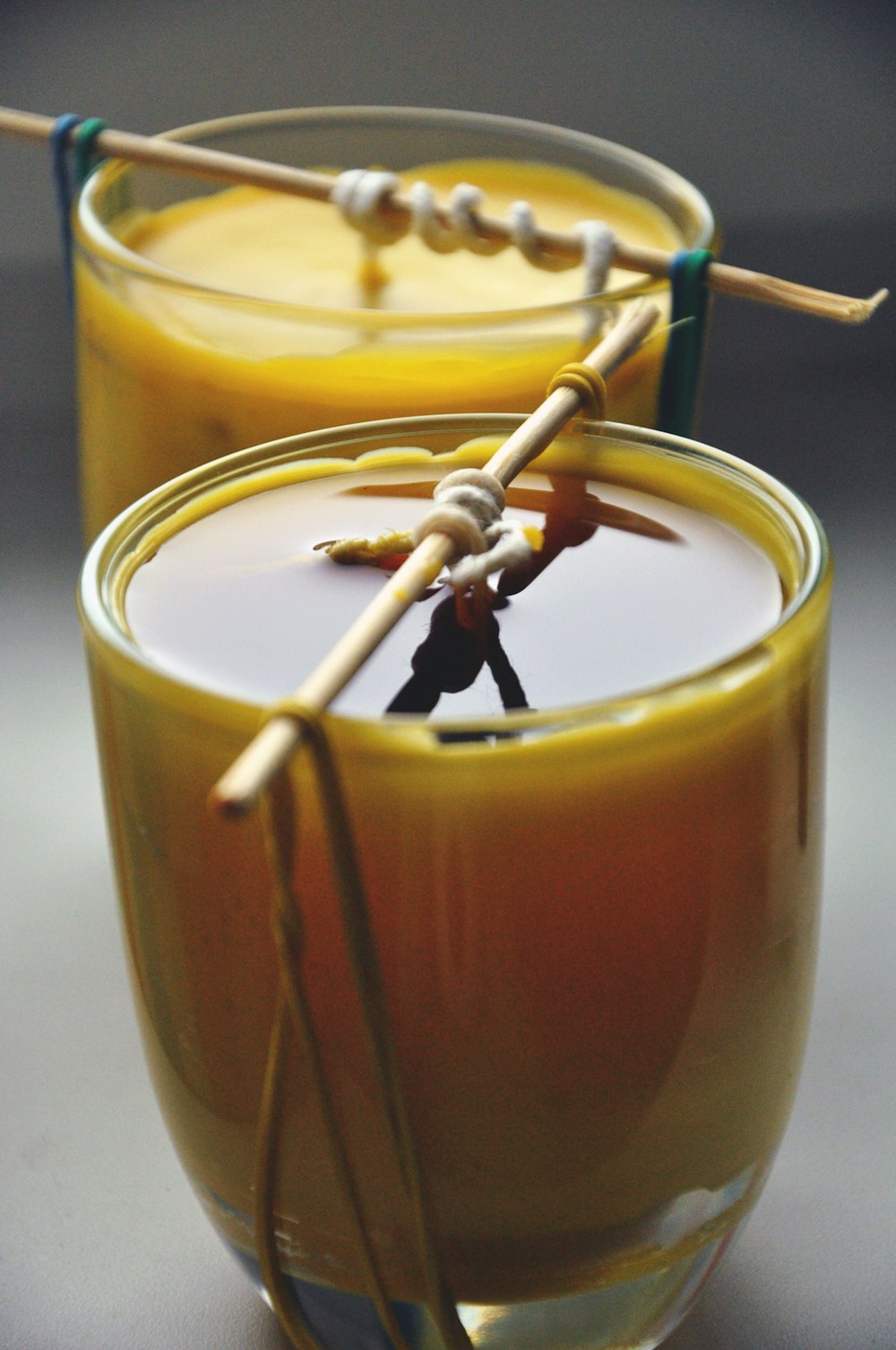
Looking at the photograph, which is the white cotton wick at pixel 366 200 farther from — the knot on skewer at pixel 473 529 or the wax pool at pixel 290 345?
the knot on skewer at pixel 473 529

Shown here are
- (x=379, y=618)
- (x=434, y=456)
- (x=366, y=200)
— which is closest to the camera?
(x=379, y=618)

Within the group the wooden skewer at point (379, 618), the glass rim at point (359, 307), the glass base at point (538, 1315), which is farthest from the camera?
the glass rim at point (359, 307)

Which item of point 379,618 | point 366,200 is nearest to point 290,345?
point 366,200

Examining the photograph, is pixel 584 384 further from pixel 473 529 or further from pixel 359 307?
pixel 359 307

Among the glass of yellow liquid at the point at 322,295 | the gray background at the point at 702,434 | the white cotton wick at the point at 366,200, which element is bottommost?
the gray background at the point at 702,434

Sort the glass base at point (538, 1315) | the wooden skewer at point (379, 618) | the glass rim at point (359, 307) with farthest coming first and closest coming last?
1. the glass rim at point (359, 307)
2. the glass base at point (538, 1315)
3. the wooden skewer at point (379, 618)

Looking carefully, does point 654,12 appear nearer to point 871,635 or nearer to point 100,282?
point 871,635

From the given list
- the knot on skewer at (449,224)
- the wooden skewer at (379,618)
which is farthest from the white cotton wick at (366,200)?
the wooden skewer at (379,618)

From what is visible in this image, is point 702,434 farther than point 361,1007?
Yes
